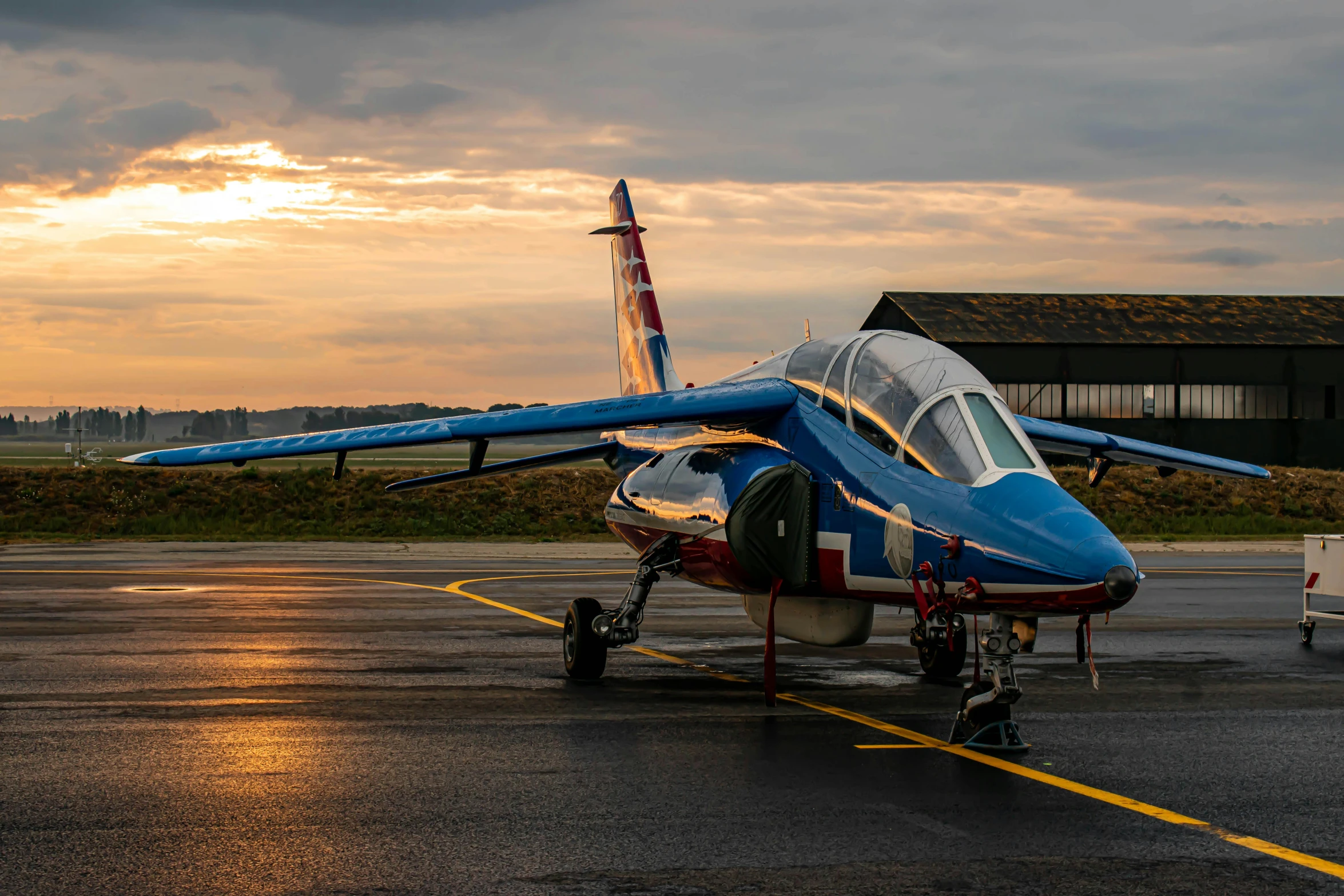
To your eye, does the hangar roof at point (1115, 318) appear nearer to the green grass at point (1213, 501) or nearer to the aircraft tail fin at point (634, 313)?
the green grass at point (1213, 501)

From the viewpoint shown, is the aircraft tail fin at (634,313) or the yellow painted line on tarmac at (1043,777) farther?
the aircraft tail fin at (634,313)

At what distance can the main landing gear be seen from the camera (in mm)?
12758

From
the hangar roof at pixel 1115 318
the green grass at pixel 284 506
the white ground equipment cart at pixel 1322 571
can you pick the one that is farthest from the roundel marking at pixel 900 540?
the hangar roof at pixel 1115 318

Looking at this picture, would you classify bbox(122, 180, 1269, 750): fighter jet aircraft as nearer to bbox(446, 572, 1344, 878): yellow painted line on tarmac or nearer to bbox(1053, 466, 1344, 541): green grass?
bbox(446, 572, 1344, 878): yellow painted line on tarmac

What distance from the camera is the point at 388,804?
754 cm

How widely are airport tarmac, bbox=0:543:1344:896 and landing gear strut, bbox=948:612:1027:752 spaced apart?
10.3 inches

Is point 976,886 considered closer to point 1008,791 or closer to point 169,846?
point 1008,791

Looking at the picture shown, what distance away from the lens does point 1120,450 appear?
47.0ft

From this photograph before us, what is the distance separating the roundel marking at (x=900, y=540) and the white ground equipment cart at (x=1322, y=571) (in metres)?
7.97

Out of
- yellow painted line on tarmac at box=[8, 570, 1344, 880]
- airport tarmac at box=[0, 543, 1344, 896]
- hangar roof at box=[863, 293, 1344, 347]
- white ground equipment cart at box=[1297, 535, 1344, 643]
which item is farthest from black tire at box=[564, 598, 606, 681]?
hangar roof at box=[863, 293, 1344, 347]

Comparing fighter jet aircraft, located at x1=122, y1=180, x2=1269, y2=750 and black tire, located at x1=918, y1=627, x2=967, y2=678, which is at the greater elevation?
fighter jet aircraft, located at x1=122, y1=180, x2=1269, y2=750

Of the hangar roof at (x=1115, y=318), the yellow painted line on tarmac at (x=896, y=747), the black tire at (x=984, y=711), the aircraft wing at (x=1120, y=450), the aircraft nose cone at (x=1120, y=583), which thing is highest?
the hangar roof at (x=1115, y=318)

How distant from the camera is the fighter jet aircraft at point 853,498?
28.7 ft

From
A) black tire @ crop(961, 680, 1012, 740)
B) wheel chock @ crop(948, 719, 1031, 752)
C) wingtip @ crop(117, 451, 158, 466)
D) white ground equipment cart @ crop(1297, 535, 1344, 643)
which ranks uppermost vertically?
wingtip @ crop(117, 451, 158, 466)
